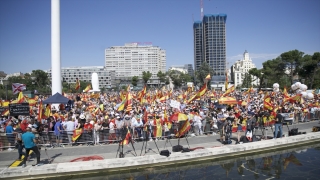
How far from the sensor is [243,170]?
10.2 meters

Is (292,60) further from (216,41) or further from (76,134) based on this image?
(216,41)

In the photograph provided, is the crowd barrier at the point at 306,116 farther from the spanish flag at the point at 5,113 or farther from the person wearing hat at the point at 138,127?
the spanish flag at the point at 5,113

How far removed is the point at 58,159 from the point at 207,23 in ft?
651

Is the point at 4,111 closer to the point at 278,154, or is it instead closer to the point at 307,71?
the point at 278,154

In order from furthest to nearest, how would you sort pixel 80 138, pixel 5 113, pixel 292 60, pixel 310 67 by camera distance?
pixel 292 60 < pixel 310 67 < pixel 5 113 < pixel 80 138

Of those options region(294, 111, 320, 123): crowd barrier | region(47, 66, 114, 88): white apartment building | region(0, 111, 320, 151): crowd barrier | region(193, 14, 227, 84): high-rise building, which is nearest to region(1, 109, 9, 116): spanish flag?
region(0, 111, 320, 151): crowd barrier

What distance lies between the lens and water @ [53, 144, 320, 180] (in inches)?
374

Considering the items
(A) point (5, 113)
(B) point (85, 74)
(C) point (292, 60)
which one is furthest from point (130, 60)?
(A) point (5, 113)

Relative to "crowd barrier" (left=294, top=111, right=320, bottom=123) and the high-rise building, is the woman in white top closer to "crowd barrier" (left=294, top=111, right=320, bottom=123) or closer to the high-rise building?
"crowd barrier" (left=294, top=111, right=320, bottom=123)

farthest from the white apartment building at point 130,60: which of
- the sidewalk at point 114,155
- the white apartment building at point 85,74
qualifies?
the sidewalk at point 114,155

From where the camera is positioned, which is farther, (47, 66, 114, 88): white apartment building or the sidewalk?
(47, 66, 114, 88): white apartment building

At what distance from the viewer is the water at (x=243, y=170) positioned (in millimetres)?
9500

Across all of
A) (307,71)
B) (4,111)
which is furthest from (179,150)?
(307,71)

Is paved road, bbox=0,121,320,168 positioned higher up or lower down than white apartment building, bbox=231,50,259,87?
lower down
